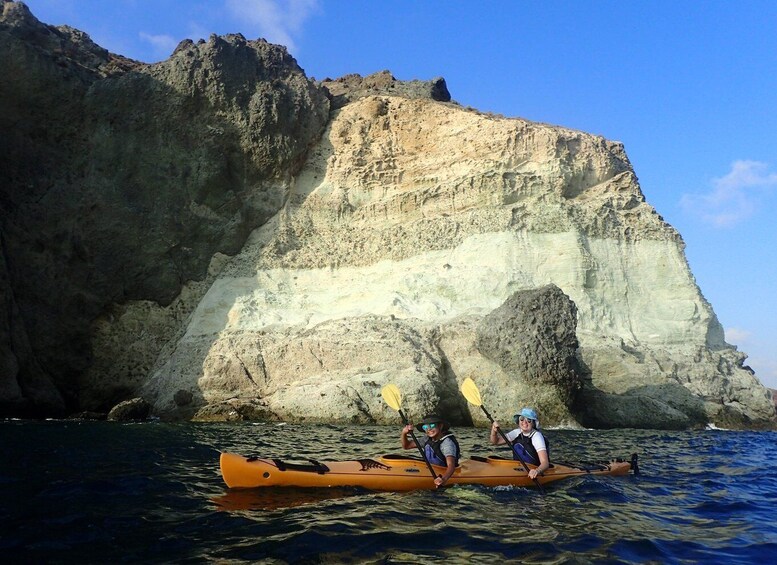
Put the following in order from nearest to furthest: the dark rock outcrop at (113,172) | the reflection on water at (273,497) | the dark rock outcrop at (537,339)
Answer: the reflection on water at (273,497) → the dark rock outcrop at (537,339) → the dark rock outcrop at (113,172)

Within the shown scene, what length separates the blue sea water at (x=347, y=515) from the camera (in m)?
5.29

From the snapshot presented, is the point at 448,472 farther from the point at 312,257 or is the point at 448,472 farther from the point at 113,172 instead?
the point at 113,172

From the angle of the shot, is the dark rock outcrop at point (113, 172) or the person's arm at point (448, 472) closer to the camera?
the person's arm at point (448, 472)

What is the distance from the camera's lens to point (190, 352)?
20.3 m

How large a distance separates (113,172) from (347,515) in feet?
64.6

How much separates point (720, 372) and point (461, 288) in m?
9.80

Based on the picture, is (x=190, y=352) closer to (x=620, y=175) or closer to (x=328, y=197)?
(x=328, y=197)

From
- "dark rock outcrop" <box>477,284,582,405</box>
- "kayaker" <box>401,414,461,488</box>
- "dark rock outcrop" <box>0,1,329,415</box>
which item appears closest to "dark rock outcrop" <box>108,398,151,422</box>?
"dark rock outcrop" <box>0,1,329,415</box>

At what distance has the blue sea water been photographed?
5.29 m

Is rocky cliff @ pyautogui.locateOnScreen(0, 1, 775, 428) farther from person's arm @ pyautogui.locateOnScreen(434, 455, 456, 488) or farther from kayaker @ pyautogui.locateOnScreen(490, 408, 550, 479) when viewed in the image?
person's arm @ pyautogui.locateOnScreen(434, 455, 456, 488)

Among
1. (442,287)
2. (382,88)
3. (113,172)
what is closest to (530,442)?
(442,287)

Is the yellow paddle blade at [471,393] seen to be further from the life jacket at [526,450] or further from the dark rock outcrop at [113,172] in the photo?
the dark rock outcrop at [113,172]

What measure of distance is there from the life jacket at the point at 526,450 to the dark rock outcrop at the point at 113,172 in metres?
15.1

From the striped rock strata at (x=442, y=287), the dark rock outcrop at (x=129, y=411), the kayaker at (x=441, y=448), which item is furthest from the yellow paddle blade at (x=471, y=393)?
the dark rock outcrop at (x=129, y=411)
